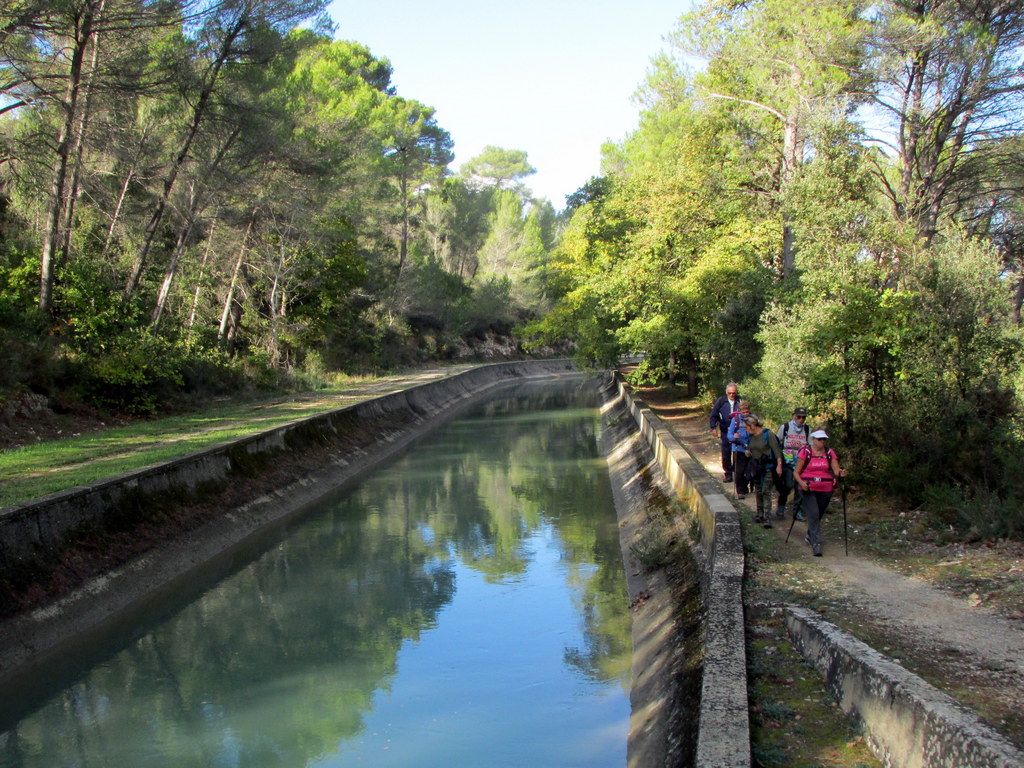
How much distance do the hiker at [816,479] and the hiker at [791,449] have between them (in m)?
0.70

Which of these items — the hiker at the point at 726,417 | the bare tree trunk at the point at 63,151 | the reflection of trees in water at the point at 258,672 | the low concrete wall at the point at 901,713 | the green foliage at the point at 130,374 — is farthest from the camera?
the green foliage at the point at 130,374

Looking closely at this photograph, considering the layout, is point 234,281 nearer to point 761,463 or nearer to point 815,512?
point 761,463

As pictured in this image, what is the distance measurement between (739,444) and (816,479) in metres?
3.02

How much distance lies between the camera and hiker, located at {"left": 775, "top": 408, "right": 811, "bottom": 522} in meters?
11.4

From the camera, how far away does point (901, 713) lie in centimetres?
540

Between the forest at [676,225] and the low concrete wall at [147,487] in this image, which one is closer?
the low concrete wall at [147,487]

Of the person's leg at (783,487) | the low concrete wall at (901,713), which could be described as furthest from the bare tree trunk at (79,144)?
the low concrete wall at (901,713)

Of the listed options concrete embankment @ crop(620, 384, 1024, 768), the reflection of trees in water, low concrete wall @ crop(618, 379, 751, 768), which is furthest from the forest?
the reflection of trees in water

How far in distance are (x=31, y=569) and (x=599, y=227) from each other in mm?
24990

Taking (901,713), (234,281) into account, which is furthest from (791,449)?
(234,281)

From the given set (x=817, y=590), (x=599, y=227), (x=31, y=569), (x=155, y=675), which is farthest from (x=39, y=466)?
(x=599, y=227)

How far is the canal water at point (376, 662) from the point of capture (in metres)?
8.11

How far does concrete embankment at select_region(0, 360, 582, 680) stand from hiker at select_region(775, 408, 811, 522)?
8523 millimetres

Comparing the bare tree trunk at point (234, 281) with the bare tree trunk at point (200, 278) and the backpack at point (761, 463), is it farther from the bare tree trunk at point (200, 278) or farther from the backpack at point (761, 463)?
the backpack at point (761, 463)
